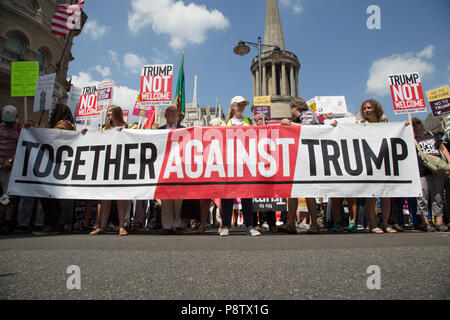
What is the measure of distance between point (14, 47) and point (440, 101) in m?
23.7

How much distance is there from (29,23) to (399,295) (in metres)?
24.0

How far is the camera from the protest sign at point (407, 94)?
7004 mm

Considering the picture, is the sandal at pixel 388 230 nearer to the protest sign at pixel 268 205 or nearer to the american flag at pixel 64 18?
the protest sign at pixel 268 205

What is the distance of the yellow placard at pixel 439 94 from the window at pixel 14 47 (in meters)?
23.1

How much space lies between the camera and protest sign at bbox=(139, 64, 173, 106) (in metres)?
8.12

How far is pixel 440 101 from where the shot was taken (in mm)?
9352

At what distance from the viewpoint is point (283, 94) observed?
1499 inches

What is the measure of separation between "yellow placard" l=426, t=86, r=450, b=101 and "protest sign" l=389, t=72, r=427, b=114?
3.35 meters

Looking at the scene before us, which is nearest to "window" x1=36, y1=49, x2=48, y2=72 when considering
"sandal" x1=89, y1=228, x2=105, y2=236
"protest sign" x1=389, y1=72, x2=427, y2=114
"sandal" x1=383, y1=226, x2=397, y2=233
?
"sandal" x1=89, y1=228, x2=105, y2=236

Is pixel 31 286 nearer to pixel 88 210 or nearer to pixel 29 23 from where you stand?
pixel 88 210

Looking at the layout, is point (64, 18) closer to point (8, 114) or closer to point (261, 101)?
point (8, 114)

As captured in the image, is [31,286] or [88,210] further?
[88,210]
